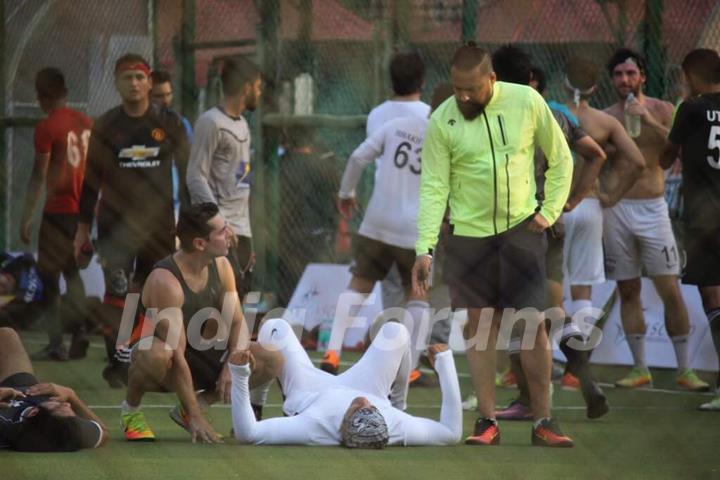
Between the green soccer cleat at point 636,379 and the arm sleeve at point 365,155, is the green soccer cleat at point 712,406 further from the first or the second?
the arm sleeve at point 365,155

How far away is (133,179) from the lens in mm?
9562

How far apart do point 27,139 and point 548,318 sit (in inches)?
292

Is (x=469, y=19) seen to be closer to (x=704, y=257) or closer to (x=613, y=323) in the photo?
(x=613, y=323)

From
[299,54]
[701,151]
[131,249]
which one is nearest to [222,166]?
[131,249]

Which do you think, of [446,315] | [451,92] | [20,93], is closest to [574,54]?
[446,315]

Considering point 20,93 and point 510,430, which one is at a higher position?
point 20,93

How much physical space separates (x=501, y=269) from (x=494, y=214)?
0.81ft

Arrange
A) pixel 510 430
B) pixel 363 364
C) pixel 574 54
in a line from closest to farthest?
pixel 363 364 → pixel 510 430 → pixel 574 54

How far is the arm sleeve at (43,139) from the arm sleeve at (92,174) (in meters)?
1.43

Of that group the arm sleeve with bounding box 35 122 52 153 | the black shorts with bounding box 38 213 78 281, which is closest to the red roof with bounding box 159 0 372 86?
the arm sleeve with bounding box 35 122 52 153

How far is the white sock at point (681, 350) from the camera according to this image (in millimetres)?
9617

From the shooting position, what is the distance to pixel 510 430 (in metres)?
7.69

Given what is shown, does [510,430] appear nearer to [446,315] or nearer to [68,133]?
[446,315]

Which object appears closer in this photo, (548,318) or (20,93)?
(548,318)
